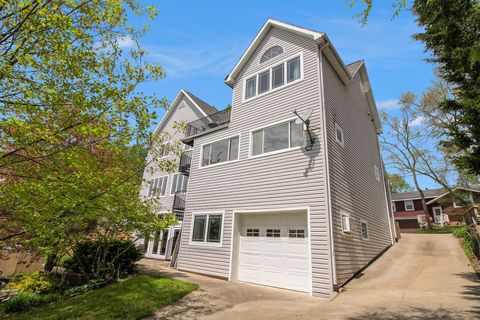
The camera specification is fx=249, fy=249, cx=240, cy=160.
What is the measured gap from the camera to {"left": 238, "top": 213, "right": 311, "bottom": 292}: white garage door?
8.73 meters

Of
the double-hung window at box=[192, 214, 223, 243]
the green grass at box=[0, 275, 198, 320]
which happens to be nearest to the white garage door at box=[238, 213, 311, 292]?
the double-hung window at box=[192, 214, 223, 243]

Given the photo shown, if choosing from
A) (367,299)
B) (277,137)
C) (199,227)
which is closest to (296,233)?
(367,299)

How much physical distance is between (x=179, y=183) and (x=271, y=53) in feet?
39.0

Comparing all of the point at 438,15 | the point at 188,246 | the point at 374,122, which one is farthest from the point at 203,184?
the point at 374,122

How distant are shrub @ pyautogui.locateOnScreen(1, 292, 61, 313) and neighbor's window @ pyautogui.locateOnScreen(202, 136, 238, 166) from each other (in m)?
8.05

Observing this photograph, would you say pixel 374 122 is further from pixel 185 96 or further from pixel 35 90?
pixel 35 90

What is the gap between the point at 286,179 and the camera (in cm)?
960

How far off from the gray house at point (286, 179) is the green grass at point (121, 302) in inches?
109

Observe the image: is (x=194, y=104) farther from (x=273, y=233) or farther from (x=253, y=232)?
(x=273, y=233)

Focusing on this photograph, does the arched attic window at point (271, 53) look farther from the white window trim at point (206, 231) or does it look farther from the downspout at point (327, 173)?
the white window trim at point (206, 231)

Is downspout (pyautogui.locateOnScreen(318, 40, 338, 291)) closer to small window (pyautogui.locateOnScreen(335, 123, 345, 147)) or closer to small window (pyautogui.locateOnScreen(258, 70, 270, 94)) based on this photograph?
small window (pyautogui.locateOnScreen(335, 123, 345, 147))

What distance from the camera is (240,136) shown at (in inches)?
473

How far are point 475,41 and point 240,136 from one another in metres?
8.57

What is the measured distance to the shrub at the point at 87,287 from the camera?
8.66 m
